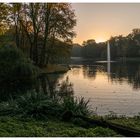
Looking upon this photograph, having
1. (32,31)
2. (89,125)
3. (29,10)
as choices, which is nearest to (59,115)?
(89,125)

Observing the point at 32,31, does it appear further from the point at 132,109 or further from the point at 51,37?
the point at 132,109

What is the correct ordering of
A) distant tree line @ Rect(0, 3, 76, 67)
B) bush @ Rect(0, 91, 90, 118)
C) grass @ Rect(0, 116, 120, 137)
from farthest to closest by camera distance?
distant tree line @ Rect(0, 3, 76, 67) < bush @ Rect(0, 91, 90, 118) < grass @ Rect(0, 116, 120, 137)

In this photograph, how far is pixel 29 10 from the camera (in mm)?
41812

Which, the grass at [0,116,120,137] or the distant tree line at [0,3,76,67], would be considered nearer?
the grass at [0,116,120,137]

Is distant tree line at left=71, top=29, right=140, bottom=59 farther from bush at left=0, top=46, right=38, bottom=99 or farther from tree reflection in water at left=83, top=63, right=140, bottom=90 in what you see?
bush at left=0, top=46, right=38, bottom=99

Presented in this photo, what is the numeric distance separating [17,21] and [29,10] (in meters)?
2.12

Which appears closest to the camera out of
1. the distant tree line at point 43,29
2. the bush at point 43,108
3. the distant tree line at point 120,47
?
the bush at point 43,108

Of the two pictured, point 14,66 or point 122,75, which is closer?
point 14,66

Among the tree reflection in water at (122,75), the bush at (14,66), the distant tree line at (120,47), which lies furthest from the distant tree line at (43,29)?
the distant tree line at (120,47)

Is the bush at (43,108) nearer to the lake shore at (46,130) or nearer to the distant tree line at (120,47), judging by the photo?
the lake shore at (46,130)

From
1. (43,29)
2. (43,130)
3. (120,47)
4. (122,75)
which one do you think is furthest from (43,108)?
(120,47)

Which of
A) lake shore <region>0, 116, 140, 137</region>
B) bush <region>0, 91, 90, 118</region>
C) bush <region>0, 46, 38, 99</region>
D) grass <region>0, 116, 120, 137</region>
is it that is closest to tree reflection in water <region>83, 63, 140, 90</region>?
bush <region>0, 46, 38, 99</region>

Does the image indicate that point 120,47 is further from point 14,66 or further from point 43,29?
point 14,66

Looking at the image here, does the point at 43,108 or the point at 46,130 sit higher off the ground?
the point at 43,108
